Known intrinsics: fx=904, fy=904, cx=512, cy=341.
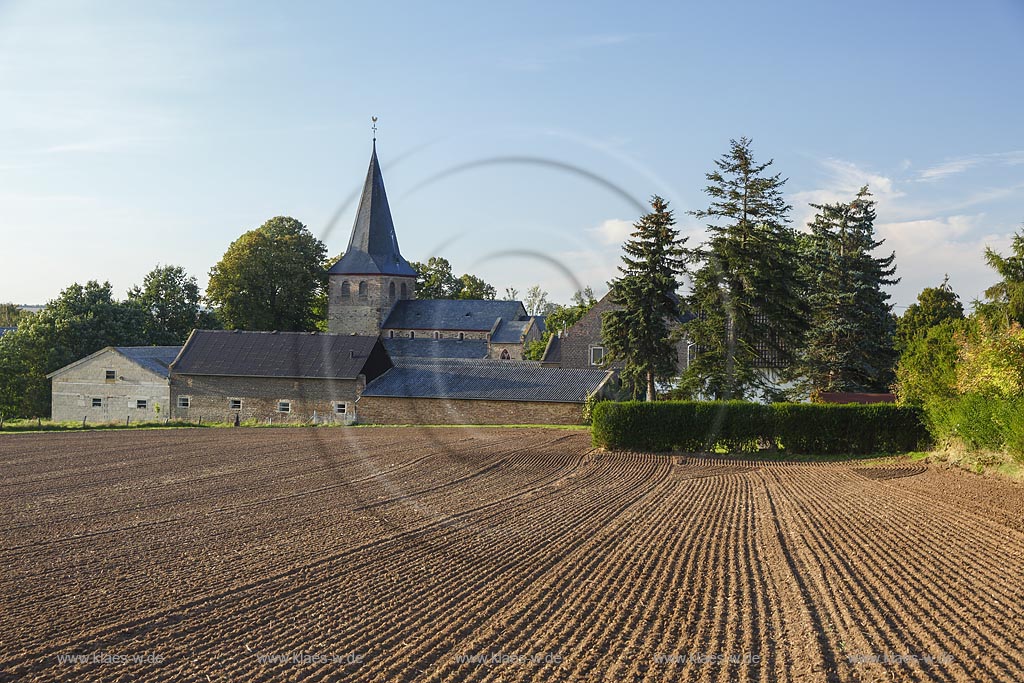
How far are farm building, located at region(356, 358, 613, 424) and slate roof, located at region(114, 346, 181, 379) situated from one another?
13868mm

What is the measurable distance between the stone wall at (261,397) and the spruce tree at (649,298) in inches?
687

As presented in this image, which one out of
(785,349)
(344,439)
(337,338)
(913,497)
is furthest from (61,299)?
(913,497)

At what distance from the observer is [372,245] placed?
8075cm

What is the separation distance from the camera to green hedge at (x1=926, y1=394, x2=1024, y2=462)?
24712 millimetres

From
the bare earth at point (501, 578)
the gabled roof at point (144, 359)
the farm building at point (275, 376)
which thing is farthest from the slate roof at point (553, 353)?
the bare earth at point (501, 578)

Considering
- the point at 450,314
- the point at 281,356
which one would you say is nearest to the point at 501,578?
the point at 281,356

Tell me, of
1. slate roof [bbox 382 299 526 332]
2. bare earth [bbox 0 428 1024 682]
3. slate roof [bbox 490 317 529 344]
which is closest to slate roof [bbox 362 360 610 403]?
bare earth [bbox 0 428 1024 682]

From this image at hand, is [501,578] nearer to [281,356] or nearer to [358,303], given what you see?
[281,356]

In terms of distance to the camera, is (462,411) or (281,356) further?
(281,356)

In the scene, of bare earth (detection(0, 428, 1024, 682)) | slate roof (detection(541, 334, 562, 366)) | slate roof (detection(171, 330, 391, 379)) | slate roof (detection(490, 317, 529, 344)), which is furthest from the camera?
slate roof (detection(490, 317, 529, 344))

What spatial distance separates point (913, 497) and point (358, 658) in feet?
55.4

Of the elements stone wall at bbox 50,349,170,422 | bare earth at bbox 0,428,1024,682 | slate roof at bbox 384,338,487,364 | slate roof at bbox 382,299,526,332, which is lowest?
bare earth at bbox 0,428,1024,682

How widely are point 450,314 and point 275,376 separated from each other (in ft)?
116

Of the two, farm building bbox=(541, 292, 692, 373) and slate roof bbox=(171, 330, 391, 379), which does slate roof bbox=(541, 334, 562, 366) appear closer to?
farm building bbox=(541, 292, 692, 373)
